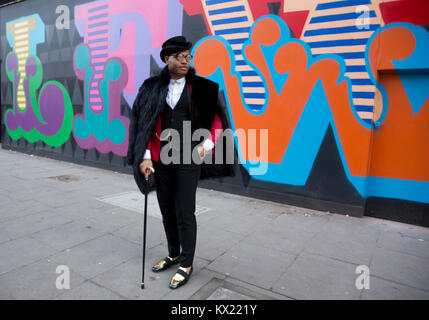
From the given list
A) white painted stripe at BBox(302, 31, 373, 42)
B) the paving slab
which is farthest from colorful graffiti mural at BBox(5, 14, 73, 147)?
the paving slab

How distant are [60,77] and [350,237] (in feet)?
29.5

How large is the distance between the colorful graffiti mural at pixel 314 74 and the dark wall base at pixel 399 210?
0.10m

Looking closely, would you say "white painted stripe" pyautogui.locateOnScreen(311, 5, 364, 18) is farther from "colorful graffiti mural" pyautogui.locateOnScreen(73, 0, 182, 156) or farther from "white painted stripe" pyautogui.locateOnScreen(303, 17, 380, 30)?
"colorful graffiti mural" pyautogui.locateOnScreen(73, 0, 182, 156)

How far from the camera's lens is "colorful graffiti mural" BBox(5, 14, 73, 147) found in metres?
9.43

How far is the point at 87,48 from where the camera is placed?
8.50 m

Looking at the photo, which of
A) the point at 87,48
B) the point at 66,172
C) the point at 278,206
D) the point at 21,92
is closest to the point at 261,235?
the point at 278,206

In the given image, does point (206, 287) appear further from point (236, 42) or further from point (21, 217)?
point (236, 42)

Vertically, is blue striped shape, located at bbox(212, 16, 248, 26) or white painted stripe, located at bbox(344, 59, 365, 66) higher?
blue striped shape, located at bbox(212, 16, 248, 26)

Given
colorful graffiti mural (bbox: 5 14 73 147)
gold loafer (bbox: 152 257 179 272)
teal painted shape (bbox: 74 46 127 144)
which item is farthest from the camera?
colorful graffiti mural (bbox: 5 14 73 147)

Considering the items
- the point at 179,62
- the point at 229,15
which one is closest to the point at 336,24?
the point at 229,15

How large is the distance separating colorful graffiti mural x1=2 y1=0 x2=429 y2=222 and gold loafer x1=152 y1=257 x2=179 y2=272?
120 inches

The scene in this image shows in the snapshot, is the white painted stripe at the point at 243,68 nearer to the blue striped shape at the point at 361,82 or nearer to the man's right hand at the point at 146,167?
the blue striped shape at the point at 361,82

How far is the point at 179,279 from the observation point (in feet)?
9.29

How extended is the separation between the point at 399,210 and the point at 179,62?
14.0 ft
